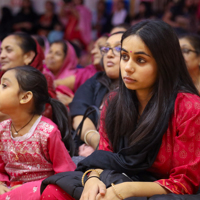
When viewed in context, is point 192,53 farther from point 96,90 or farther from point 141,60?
point 141,60

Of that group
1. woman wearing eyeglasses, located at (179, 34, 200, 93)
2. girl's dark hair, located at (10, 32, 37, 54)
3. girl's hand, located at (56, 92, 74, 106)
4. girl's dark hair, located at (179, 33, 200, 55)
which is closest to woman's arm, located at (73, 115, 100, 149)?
girl's hand, located at (56, 92, 74, 106)

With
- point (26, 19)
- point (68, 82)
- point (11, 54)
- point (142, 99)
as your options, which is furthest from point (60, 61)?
point (26, 19)

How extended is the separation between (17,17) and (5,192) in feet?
20.3

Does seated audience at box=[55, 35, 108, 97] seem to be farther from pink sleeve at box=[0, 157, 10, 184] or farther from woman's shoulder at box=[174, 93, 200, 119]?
woman's shoulder at box=[174, 93, 200, 119]

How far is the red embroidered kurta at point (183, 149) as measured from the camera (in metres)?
1.45

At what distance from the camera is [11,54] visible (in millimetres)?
2773

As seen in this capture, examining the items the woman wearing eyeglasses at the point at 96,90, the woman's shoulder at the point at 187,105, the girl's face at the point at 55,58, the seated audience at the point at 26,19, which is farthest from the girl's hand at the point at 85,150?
the seated audience at the point at 26,19

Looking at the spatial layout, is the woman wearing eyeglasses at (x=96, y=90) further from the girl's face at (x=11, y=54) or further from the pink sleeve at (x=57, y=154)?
the girl's face at (x=11, y=54)

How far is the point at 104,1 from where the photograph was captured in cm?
762

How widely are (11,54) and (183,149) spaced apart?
6.11 feet

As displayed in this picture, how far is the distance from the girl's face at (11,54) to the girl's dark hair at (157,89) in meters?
1.42

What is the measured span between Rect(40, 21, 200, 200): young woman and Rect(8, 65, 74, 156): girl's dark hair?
1.57 feet

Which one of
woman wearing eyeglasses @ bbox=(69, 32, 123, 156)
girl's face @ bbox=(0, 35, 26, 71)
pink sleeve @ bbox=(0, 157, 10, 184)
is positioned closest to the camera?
pink sleeve @ bbox=(0, 157, 10, 184)

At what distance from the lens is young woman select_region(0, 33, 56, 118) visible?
109 inches
